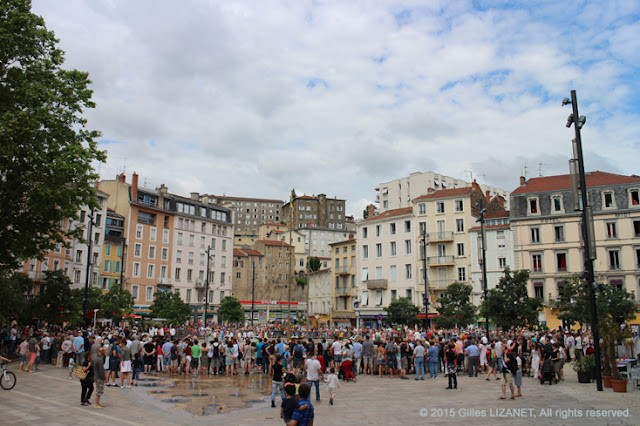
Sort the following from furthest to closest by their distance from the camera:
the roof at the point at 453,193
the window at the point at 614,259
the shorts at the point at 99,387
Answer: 1. the roof at the point at 453,193
2. the window at the point at 614,259
3. the shorts at the point at 99,387

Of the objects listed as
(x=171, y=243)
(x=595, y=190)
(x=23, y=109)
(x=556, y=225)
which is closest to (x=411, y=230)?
(x=556, y=225)

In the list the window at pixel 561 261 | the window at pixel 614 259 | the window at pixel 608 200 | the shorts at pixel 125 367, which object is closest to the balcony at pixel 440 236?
the window at pixel 561 261

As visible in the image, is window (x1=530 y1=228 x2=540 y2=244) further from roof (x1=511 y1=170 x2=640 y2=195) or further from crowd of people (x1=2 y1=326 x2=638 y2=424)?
crowd of people (x1=2 y1=326 x2=638 y2=424)

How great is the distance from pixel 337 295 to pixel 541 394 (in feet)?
174

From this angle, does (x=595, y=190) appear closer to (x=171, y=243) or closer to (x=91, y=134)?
(x=91, y=134)

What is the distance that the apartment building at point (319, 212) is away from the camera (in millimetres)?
121062

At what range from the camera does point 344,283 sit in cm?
6762

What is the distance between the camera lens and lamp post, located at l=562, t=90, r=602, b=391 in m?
14.4

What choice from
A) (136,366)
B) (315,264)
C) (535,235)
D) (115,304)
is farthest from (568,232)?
(315,264)

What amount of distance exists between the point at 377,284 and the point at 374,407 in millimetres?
46045

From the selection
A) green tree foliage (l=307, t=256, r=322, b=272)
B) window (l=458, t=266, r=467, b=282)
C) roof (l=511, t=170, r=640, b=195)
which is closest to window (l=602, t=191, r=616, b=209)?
roof (l=511, t=170, r=640, b=195)

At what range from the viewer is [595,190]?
4631 centimetres

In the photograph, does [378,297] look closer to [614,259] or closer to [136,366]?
[614,259]

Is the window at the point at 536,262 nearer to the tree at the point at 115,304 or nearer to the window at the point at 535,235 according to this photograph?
the window at the point at 535,235
